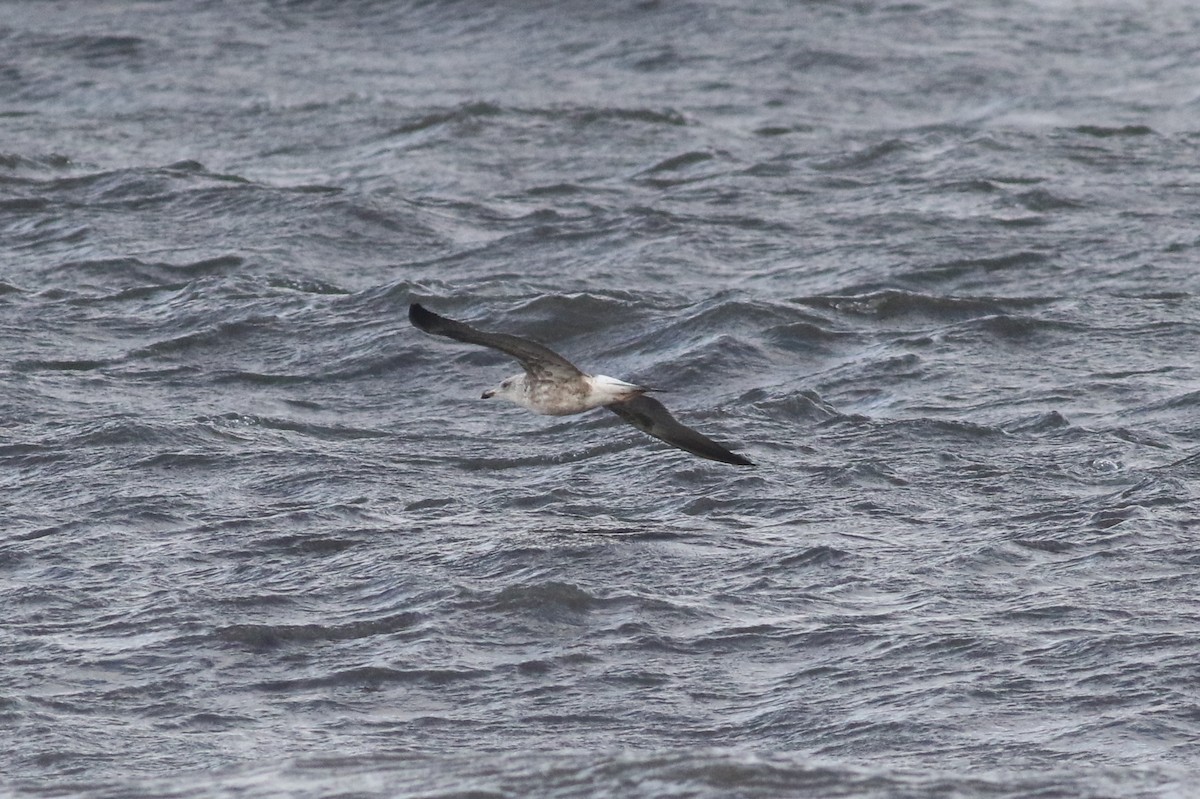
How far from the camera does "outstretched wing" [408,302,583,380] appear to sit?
7.42 meters

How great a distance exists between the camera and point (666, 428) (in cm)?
867

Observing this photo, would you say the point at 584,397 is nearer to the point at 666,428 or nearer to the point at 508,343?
the point at 666,428

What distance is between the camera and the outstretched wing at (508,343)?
24.3 feet

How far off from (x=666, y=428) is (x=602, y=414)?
1449mm

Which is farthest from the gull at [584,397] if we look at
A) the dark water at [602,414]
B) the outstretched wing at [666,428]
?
the dark water at [602,414]

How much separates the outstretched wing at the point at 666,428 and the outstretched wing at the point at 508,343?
327mm

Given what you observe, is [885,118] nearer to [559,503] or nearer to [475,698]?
[559,503]

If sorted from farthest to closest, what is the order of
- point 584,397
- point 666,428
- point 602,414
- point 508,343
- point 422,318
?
point 602,414 < point 666,428 < point 584,397 < point 508,343 < point 422,318

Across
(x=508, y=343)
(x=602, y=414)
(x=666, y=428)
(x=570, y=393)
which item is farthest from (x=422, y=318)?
(x=602, y=414)

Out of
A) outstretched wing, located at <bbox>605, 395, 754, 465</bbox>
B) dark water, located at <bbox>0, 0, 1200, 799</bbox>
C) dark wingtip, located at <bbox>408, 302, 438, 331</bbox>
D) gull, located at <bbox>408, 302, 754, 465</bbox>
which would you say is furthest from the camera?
outstretched wing, located at <bbox>605, 395, 754, 465</bbox>

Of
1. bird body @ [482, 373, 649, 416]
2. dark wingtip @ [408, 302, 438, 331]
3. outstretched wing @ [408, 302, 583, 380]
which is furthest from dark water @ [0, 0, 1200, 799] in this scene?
dark wingtip @ [408, 302, 438, 331]

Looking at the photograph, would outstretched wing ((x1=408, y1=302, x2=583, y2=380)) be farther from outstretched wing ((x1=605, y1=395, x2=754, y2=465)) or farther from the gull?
outstretched wing ((x1=605, y1=395, x2=754, y2=465))

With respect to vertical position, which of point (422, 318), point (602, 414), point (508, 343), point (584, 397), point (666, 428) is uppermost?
point (422, 318)

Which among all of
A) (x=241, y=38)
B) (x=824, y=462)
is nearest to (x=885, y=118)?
(x=241, y=38)
